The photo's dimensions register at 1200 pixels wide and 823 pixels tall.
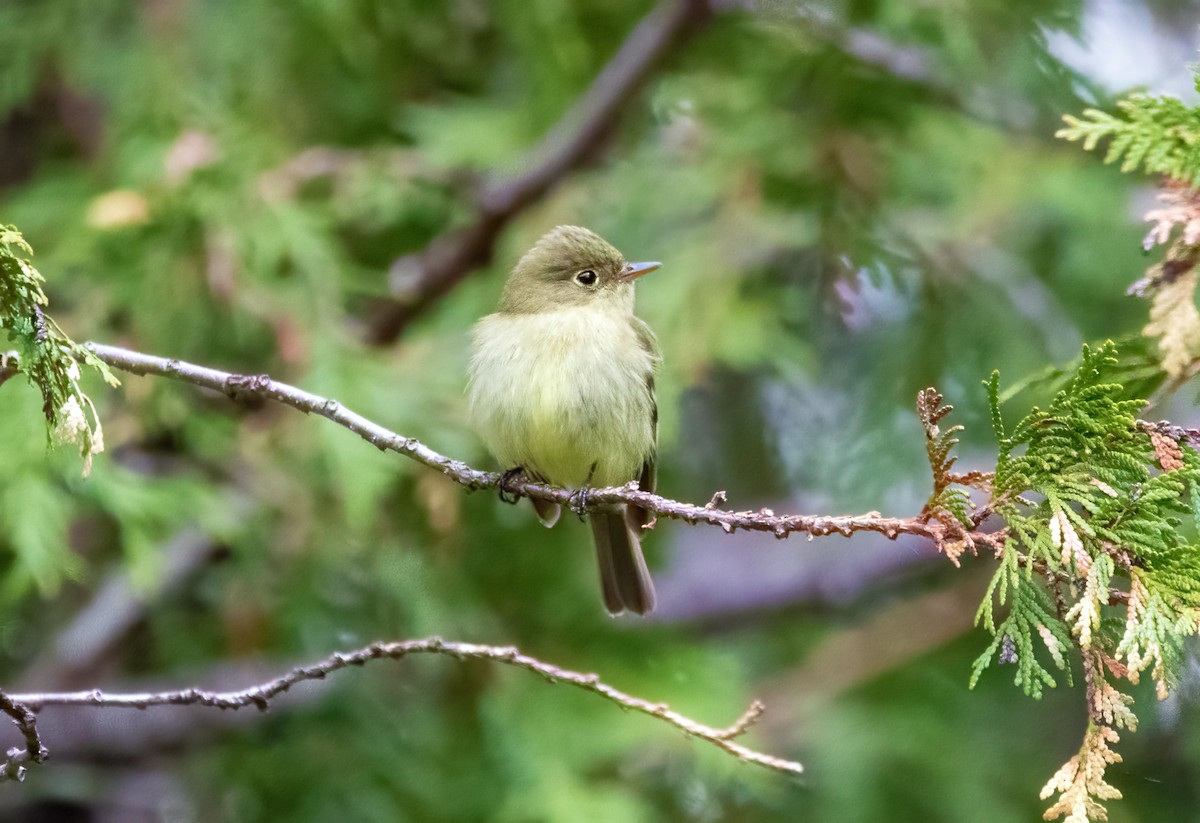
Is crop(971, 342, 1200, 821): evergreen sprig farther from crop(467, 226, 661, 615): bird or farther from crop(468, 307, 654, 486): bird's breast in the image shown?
crop(468, 307, 654, 486): bird's breast

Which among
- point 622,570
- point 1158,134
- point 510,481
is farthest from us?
point 622,570

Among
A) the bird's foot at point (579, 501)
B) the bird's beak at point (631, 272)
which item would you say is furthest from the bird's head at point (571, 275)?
the bird's foot at point (579, 501)

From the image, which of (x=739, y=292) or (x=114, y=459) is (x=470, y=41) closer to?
(x=739, y=292)

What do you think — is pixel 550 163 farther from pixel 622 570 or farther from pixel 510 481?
pixel 510 481

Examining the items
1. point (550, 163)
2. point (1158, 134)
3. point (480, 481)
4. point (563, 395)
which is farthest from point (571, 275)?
point (1158, 134)

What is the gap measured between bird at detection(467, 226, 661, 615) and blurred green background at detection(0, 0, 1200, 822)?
608mm

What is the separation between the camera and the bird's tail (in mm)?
4633

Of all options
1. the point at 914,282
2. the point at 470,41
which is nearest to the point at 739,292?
the point at 914,282

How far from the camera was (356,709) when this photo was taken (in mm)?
5793

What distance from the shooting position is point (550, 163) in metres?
5.69

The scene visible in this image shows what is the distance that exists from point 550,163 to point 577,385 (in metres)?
2.00

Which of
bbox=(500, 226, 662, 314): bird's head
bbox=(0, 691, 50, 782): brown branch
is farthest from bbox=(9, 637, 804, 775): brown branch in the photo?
bbox=(500, 226, 662, 314): bird's head

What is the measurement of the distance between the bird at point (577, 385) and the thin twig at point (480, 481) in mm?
760

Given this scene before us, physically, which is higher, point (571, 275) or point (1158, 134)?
point (571, 275)
